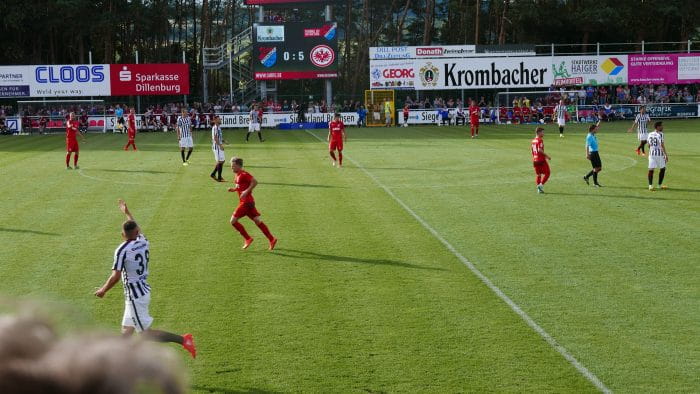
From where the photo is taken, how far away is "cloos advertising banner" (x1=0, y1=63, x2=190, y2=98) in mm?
59688

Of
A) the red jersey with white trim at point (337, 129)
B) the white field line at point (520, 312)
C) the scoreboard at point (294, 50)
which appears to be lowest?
the white field line at point (520, 312)

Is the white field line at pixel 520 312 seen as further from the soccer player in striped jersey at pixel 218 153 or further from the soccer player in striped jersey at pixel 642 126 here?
the soccer player in striped jersey at pixel 642 126

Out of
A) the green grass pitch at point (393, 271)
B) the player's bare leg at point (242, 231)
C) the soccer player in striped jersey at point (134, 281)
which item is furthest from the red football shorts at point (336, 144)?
the soccer player in striped jersey at point (134, 281)

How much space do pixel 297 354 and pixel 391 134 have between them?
135 ft

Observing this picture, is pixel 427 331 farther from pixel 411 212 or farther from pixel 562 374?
pixel 411 212

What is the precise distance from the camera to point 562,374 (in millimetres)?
9469

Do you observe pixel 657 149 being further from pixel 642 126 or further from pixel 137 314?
pixel 137 314

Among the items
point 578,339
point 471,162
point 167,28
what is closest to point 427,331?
point 578,339

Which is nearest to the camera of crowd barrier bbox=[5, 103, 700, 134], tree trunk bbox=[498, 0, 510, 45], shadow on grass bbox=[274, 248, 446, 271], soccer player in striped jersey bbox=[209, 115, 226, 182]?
shadow on grass bbox=[274, 248, 446, 271]

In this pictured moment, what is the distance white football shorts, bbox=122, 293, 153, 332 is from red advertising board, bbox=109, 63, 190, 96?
175 ft

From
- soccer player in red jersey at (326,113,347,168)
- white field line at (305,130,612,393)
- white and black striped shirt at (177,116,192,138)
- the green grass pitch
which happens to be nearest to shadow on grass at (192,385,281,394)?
the green grass pitch

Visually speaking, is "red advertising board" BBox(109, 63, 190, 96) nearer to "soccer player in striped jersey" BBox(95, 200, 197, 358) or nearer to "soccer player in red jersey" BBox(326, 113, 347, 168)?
"soccer player in red jersey" BBox(326, 113, 347, 168)

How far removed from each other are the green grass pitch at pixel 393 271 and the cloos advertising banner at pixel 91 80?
30691mm

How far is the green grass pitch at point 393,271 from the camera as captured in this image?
387 inches
